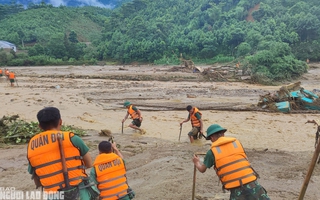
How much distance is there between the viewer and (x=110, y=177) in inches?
144

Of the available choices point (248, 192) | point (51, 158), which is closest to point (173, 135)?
point (248, 192)

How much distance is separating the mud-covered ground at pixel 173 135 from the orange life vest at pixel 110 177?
147 cm

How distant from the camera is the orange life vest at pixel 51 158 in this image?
2.91m

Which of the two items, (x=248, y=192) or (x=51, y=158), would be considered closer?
(x=51, y=158)

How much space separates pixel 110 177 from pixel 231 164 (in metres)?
1.60

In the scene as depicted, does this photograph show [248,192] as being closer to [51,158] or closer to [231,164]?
[231,164]

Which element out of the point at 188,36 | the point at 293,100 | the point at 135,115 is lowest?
the point at 293,100

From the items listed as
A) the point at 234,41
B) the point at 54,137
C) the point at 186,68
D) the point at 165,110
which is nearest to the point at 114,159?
the point at 54,137

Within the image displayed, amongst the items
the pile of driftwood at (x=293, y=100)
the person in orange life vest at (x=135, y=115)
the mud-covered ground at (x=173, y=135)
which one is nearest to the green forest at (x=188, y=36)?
the pile of driftwood at (x=293, y=100)

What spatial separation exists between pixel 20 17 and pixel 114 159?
10051 cm

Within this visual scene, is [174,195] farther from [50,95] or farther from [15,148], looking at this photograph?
[50,95]

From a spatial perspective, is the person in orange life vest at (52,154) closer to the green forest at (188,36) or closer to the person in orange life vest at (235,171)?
the person in orange life vest at (235,171)

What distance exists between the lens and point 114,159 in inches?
146

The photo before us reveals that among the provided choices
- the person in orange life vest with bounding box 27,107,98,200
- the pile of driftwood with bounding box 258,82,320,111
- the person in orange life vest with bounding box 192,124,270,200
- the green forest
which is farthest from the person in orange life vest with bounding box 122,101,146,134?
the green forest
